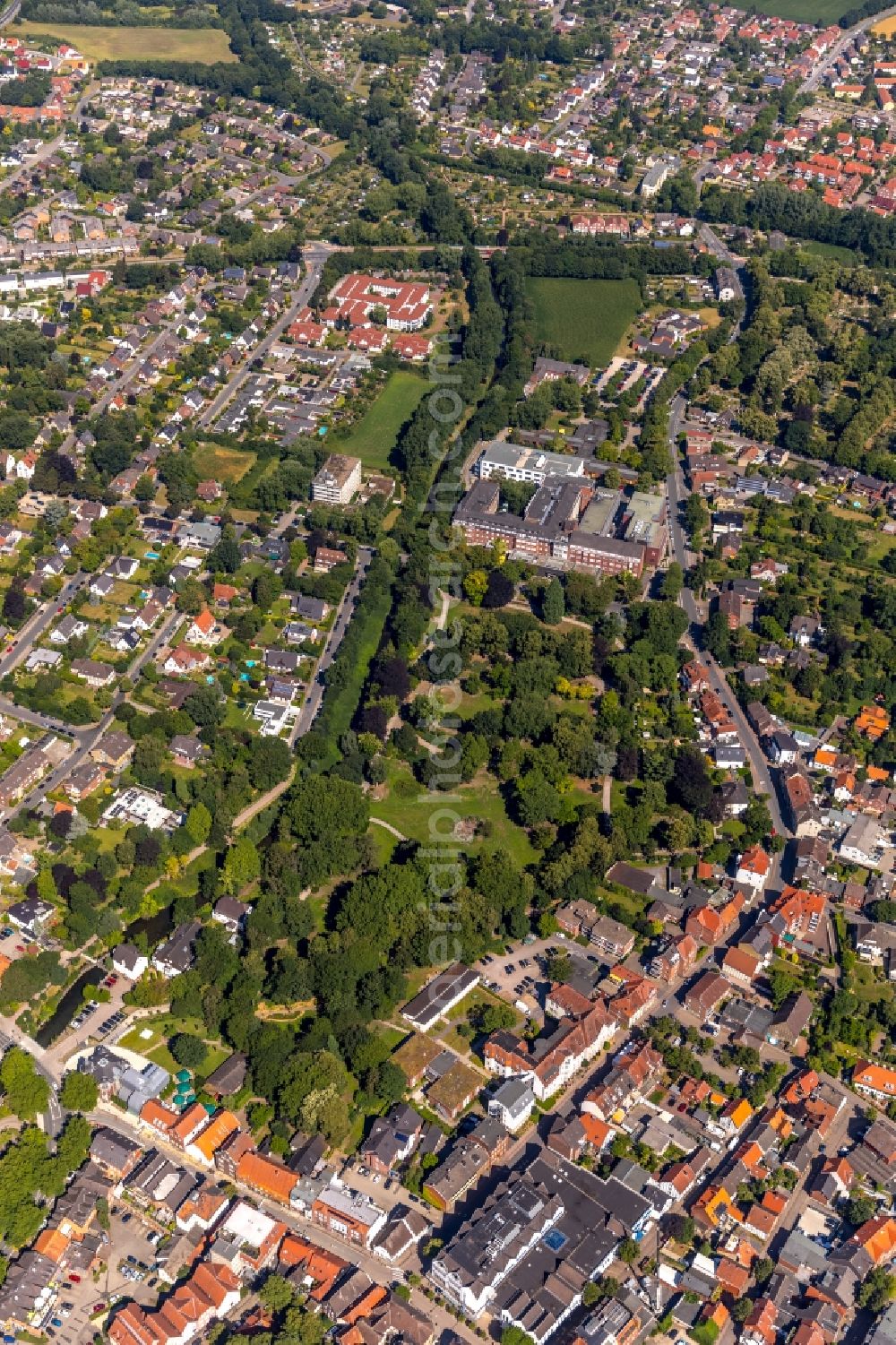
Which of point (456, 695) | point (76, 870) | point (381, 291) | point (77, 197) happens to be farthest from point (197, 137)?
point (76, 870)

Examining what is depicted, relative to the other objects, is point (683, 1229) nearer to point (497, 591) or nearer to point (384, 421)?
point (497, 591)

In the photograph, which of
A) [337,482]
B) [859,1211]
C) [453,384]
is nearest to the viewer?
[859,1211]

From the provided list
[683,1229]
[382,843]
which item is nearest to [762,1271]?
[683,1229]

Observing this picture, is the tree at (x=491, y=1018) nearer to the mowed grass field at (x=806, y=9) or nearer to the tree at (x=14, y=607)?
the tree at (x=14, y=607)

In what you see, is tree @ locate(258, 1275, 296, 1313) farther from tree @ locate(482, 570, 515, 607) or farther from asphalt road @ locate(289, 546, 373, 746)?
tree @ locate(482, 570, 515, 607)

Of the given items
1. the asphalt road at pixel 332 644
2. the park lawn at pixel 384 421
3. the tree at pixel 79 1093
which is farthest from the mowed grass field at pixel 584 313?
the tree at pixel 79 1093

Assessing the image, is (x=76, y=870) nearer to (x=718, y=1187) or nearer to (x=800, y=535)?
(x=718, y=1187)
